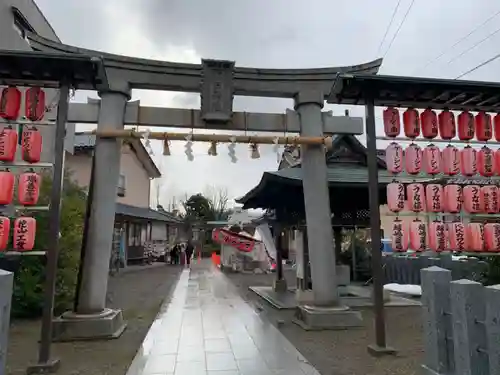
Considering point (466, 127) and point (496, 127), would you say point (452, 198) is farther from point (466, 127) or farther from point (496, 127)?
point (496, 127)

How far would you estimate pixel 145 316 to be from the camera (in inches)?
441

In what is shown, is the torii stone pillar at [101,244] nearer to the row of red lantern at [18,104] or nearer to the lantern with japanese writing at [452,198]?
the row of red lantern at [18,104]

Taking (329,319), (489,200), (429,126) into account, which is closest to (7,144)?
(329,319)

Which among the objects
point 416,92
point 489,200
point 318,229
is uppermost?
point 416,92

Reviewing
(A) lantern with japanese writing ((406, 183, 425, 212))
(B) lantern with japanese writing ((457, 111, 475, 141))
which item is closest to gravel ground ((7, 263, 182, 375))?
(A) lantern with japanese writing ((406, 183, 425, 212))

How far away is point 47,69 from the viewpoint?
7590mm

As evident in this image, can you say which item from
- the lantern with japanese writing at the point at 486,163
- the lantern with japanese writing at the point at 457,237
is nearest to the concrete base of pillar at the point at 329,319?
the lantern with japanese writing at the point at 457,237

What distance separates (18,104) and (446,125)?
28.6 feet

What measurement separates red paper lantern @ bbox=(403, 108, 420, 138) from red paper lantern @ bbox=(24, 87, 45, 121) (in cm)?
729

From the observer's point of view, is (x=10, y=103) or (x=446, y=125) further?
(x=446, y=125)

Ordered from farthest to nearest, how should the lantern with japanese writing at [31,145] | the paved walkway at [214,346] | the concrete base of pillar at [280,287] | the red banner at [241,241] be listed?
1. the red banner at [241,241]
2. the concrete base of pillar at [280,287]
3. the lantern with japanese writing at [31,145]
4. the paved walkway at [214,346]

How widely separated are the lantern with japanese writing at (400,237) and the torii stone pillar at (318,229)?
2156mm

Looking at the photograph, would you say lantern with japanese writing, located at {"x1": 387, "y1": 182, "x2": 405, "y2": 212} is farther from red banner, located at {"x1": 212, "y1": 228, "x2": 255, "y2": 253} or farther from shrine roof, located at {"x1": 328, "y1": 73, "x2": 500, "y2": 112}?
red banner, located at {"x1": 212, "y1": 228, "x2": 255, "y2": 253}

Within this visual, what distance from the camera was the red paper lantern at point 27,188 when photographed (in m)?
7.41
